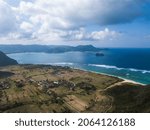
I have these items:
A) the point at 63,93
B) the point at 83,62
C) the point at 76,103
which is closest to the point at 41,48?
the point at 83,62

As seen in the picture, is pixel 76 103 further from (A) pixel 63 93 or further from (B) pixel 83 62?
(B) pixel 83 62

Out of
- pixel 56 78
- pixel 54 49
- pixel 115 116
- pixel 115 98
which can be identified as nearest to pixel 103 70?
pixel 54 49

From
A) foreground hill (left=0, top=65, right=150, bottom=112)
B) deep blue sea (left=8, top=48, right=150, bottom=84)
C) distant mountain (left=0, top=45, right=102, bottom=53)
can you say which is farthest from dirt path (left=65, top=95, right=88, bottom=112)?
distant mountain (left=0, top=45, right=102, bottom=53)

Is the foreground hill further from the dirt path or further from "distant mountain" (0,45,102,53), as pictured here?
"distant mountain" (0,45,102,53)

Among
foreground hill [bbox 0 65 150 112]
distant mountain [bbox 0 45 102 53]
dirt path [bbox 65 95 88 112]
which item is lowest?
dirt path [bbox 65 95 88 112]

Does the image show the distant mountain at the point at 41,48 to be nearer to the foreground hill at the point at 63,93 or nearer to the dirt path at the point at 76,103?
the foreground hill at the point at 63,93

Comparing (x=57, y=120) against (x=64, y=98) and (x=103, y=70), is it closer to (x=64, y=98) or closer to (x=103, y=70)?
(x=64, y=98)

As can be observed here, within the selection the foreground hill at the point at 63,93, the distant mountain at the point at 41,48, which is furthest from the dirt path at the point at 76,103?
the distant mountain at the point at 41,48

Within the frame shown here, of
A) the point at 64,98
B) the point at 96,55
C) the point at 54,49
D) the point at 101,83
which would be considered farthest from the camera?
the point at 96,55
